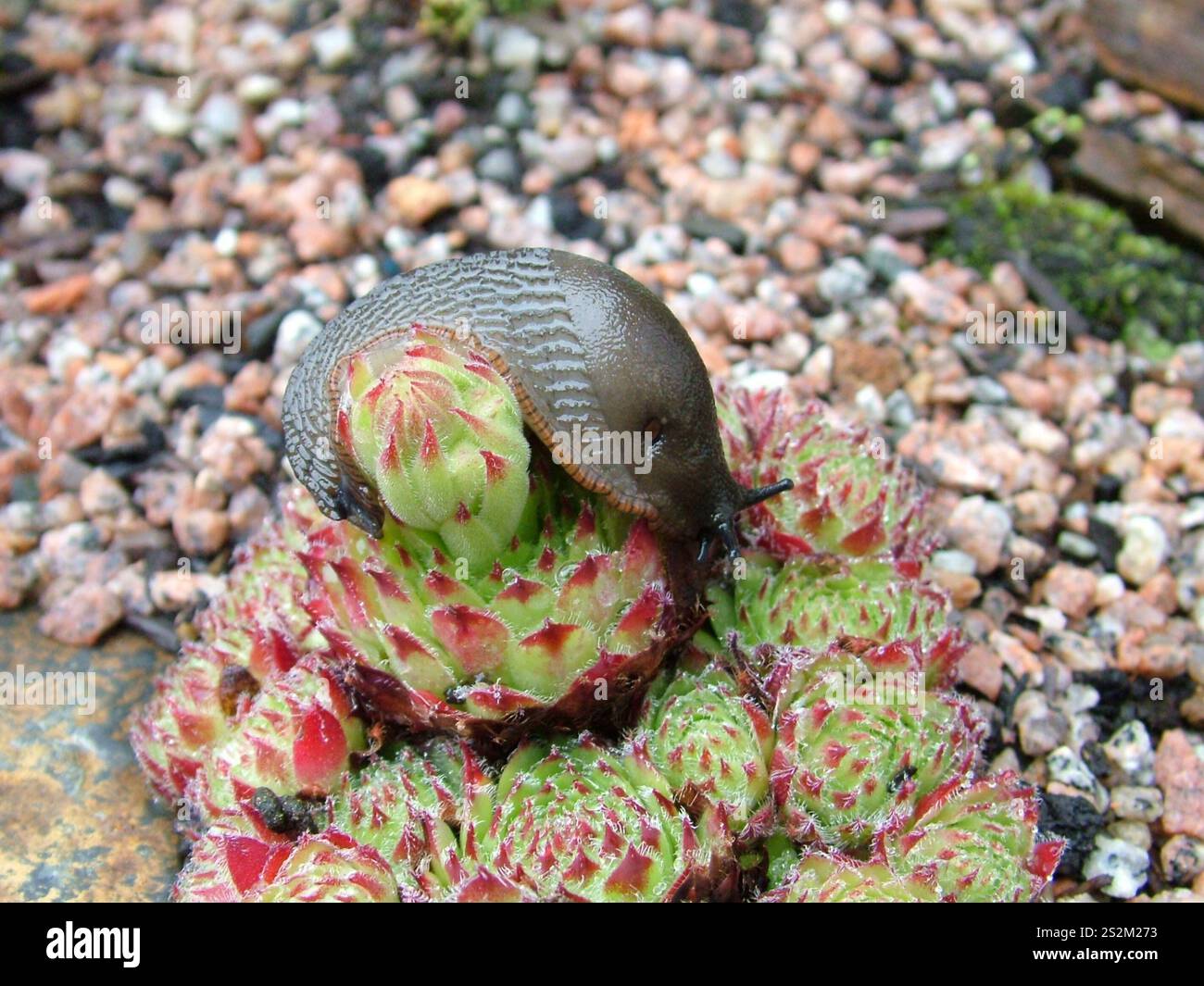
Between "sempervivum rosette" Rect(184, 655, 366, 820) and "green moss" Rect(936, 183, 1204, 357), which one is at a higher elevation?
"green moss" Rect(936, 183, 1204, 357)

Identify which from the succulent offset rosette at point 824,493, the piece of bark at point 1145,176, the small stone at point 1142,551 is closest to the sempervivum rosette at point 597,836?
the succulent offset rosette at point 824,493

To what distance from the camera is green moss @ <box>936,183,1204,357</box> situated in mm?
4516

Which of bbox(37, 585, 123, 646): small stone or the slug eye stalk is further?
bbox(37, 585, 123, 646): small stone

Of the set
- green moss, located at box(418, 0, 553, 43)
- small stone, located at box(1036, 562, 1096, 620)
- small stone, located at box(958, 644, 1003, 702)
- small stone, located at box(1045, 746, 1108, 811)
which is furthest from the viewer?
green moss, located at box(418, 0, 553, 43)

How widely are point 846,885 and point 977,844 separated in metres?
0.30

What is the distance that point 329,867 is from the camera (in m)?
2.37

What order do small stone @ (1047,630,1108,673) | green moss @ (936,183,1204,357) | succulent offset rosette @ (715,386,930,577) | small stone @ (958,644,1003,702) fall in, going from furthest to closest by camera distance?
green moss @ (936,183,1204,357) < small stone @ (1047,630,1108,673) < small stone @ (958,644,1003,702) < succulent offset rosette @ (715,386,930,577)

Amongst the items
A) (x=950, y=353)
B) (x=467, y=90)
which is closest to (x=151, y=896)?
(x=950, y=353)

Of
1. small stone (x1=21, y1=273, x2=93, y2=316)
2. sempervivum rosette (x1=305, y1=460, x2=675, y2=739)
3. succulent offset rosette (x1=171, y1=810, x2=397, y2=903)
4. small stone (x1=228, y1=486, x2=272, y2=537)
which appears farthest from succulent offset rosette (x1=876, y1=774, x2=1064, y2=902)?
small stone (x1=21, y1=273, x2=93, y2=316)

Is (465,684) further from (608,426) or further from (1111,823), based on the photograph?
(1111,823)

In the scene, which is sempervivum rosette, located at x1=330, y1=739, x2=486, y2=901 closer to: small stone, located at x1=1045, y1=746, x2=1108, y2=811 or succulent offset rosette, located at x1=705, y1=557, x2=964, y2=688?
succulent offset rosette, located at x1=705, y1=557, x2=964, y2=688

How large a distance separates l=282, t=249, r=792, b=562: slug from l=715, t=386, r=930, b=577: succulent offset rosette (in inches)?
7.9

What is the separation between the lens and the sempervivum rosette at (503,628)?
2520 millimetres

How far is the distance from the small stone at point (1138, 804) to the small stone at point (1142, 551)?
2.52 ft
